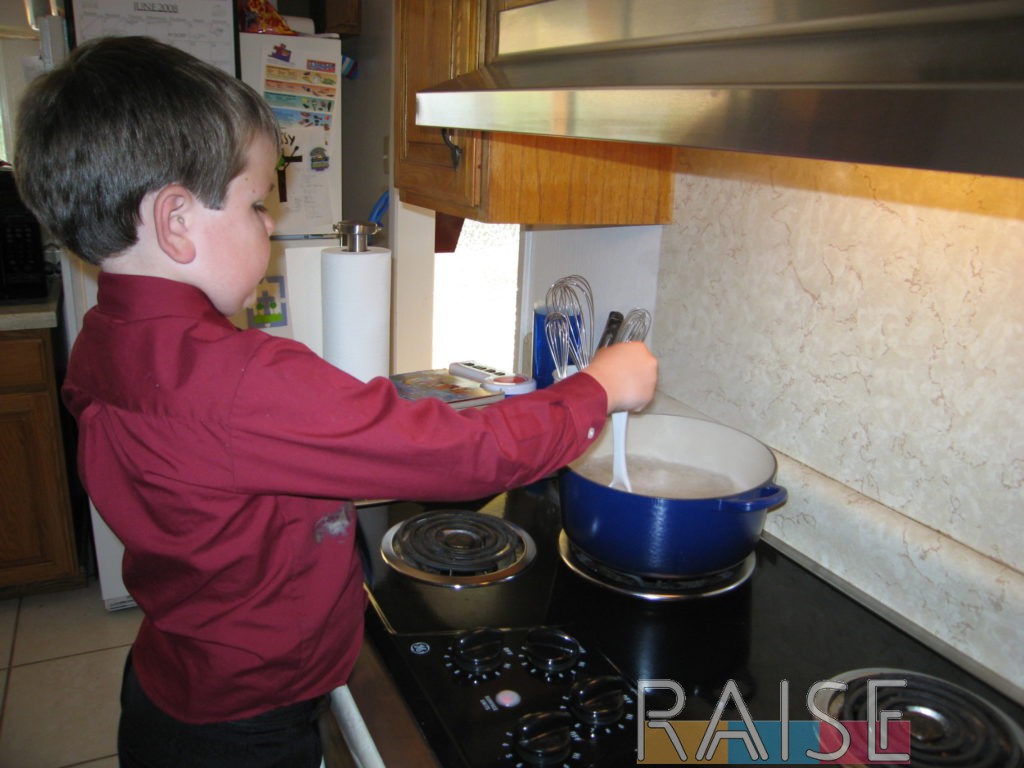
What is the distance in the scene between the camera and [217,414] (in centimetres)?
67

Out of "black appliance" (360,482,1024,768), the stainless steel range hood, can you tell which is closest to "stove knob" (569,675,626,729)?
"black appliance" (360,482,1024,768)

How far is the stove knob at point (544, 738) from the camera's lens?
0.66 m

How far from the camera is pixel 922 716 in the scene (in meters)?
0.73

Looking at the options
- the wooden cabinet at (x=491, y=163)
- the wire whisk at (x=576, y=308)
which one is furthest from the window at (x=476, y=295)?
the wooden cabinet at (x=491, y=163)

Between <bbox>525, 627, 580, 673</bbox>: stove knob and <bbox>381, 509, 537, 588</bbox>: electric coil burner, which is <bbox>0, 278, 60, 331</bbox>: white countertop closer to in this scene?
<bbox>381, 509, 537, 588</bbox>: electric coil burner

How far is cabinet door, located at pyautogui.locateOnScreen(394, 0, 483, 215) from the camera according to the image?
1.03 m

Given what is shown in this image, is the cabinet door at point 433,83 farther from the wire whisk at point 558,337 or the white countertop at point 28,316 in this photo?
the white countertop at point 28,316

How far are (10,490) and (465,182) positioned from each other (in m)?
1.70

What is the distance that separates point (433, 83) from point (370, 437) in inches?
27.2

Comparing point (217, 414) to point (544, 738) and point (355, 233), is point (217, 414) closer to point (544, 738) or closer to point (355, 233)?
point (544, 738)

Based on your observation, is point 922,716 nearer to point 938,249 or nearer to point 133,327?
point 938,249

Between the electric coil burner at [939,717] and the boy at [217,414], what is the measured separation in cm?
35

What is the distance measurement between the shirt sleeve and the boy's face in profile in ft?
0.41

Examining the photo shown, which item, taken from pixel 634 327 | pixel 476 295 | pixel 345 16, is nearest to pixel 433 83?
pixel 634 327
